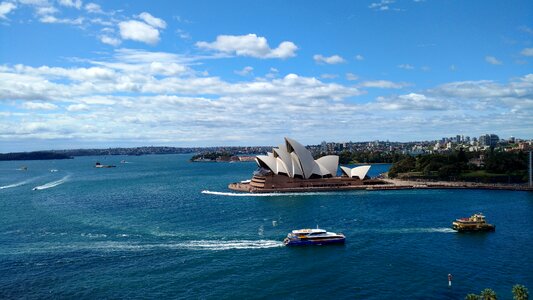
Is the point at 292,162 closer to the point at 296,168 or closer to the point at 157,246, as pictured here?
the point at 296,168

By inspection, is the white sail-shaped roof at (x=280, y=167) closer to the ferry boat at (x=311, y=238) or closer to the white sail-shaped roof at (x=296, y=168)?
the white sail-shaped roof at (x=296, y=168)

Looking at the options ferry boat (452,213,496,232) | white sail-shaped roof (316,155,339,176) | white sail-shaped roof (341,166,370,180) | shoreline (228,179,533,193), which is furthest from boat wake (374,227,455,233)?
white sail-shaped roof (316,155,339,176)

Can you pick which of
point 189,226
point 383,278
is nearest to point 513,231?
point 383,278

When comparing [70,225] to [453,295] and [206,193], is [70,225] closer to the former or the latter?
[206,193]

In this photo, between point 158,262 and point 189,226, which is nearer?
point 158,262

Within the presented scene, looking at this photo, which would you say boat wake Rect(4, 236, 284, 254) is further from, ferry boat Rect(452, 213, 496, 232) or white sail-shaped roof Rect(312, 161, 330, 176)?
white sail-shaped roof Rect(312, 161, 330, 176)

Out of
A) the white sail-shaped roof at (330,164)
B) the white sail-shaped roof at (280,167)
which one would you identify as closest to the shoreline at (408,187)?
the white sail-shaped roof at (280,167)
